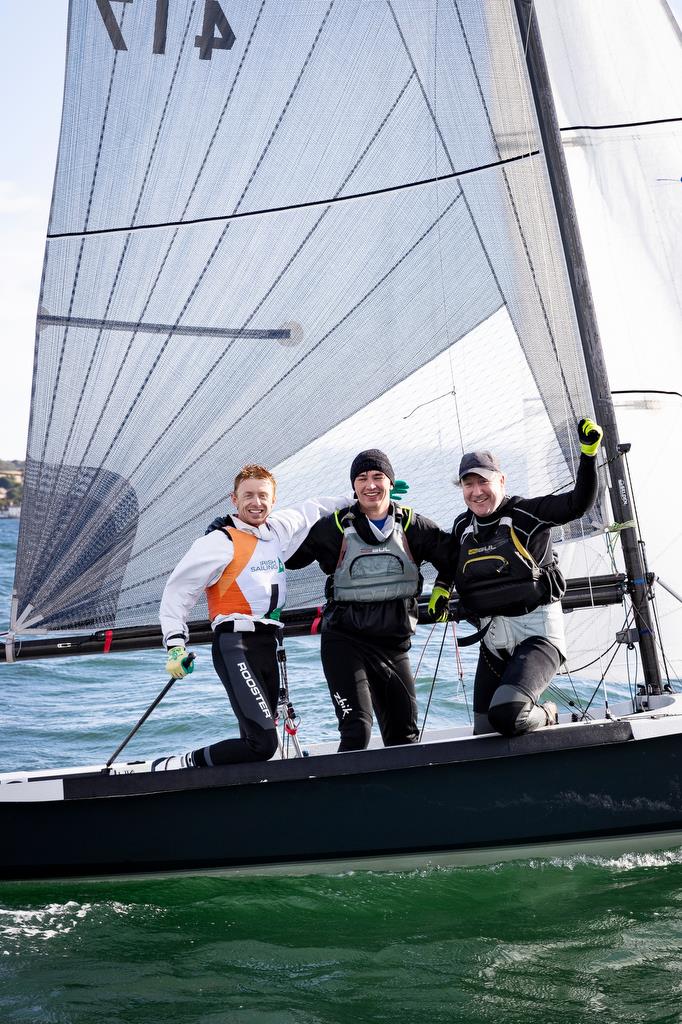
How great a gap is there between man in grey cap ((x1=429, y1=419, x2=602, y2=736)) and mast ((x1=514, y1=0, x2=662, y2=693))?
1.98 feet

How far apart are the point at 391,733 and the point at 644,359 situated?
1.82 m

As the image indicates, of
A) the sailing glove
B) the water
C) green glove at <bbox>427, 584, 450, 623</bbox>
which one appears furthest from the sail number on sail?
the water

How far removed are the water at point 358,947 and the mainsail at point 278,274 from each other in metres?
1.17

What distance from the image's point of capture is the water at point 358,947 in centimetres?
276

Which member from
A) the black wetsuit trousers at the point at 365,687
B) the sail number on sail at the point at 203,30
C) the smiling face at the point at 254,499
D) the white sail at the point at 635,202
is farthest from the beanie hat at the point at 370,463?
the sail number on sail at the point at 203,30

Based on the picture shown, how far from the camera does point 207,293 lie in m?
4.11

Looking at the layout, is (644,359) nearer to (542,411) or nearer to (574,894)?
(542,411)

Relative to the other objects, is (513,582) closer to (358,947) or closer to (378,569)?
(378,569)

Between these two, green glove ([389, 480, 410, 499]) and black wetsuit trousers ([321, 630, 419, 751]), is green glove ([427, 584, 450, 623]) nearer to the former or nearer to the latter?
black wetsuit trousers ([321, 630, 419, 751])

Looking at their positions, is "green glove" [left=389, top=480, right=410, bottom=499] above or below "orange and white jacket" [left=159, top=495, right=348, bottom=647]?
above

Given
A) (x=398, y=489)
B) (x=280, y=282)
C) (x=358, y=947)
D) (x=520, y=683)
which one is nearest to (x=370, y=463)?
(x=398, y=489)

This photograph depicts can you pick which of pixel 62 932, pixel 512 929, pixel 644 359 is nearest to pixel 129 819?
pixel 62 932

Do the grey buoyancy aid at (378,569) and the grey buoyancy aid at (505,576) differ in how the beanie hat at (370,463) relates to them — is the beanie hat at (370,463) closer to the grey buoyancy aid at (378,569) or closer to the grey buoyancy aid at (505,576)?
the grey buoyancy aid at (378,569)

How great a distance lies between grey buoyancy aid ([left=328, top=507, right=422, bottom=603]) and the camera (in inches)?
134
